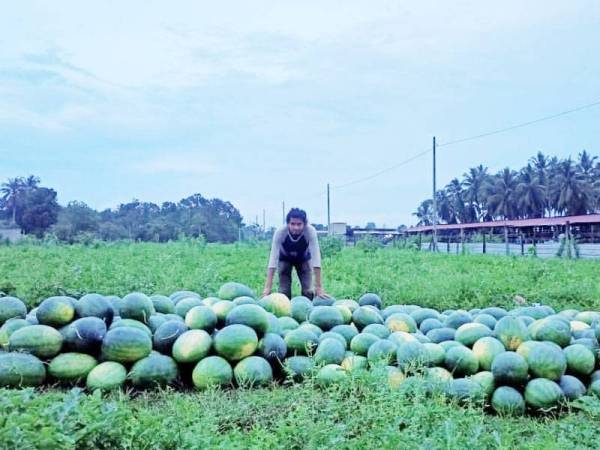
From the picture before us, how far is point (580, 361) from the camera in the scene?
3.68m

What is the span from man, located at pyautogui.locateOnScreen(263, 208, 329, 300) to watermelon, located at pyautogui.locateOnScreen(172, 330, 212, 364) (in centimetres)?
224

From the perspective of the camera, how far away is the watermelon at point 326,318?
423cm

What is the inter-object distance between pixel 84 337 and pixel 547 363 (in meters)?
3.01

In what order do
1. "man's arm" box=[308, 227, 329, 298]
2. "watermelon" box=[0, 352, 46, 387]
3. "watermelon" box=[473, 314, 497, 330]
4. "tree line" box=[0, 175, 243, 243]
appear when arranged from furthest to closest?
"tree line" box=[0, 175, 243, 243]
"man's arm" box=[308, 227, 329, 298]
"watermelon" box=[473, 314, 497, 330]
"watermelon" box=[0, 352, 46, 387]

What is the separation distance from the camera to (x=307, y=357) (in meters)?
3.78

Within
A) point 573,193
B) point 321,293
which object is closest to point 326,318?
point 321,293

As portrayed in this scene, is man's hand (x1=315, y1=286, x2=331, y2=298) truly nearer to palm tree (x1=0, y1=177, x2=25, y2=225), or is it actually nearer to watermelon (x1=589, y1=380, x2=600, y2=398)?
watermelon (x1=589, y1=380, x2=600, y2=398)

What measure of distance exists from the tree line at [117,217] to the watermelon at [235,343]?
35978mm

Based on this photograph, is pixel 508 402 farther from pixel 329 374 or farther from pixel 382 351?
pixel 329 374

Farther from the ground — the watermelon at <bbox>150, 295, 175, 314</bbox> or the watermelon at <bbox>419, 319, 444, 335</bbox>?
the watermelon at <bbox>150, 295, 175, 314</bbox>

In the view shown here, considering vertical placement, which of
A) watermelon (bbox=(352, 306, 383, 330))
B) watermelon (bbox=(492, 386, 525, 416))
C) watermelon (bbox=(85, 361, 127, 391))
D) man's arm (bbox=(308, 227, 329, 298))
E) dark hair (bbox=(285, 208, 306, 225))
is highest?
dark hair (bbox=(285, 208, 306, 225))

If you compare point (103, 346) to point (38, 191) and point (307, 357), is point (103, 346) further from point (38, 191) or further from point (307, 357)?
point (38, 191)

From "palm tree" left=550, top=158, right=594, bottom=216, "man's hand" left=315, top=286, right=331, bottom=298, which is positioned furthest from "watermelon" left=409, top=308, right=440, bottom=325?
"palm tree" left=550, top=158, right=594, bottom=216

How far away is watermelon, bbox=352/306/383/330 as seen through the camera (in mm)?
4363
